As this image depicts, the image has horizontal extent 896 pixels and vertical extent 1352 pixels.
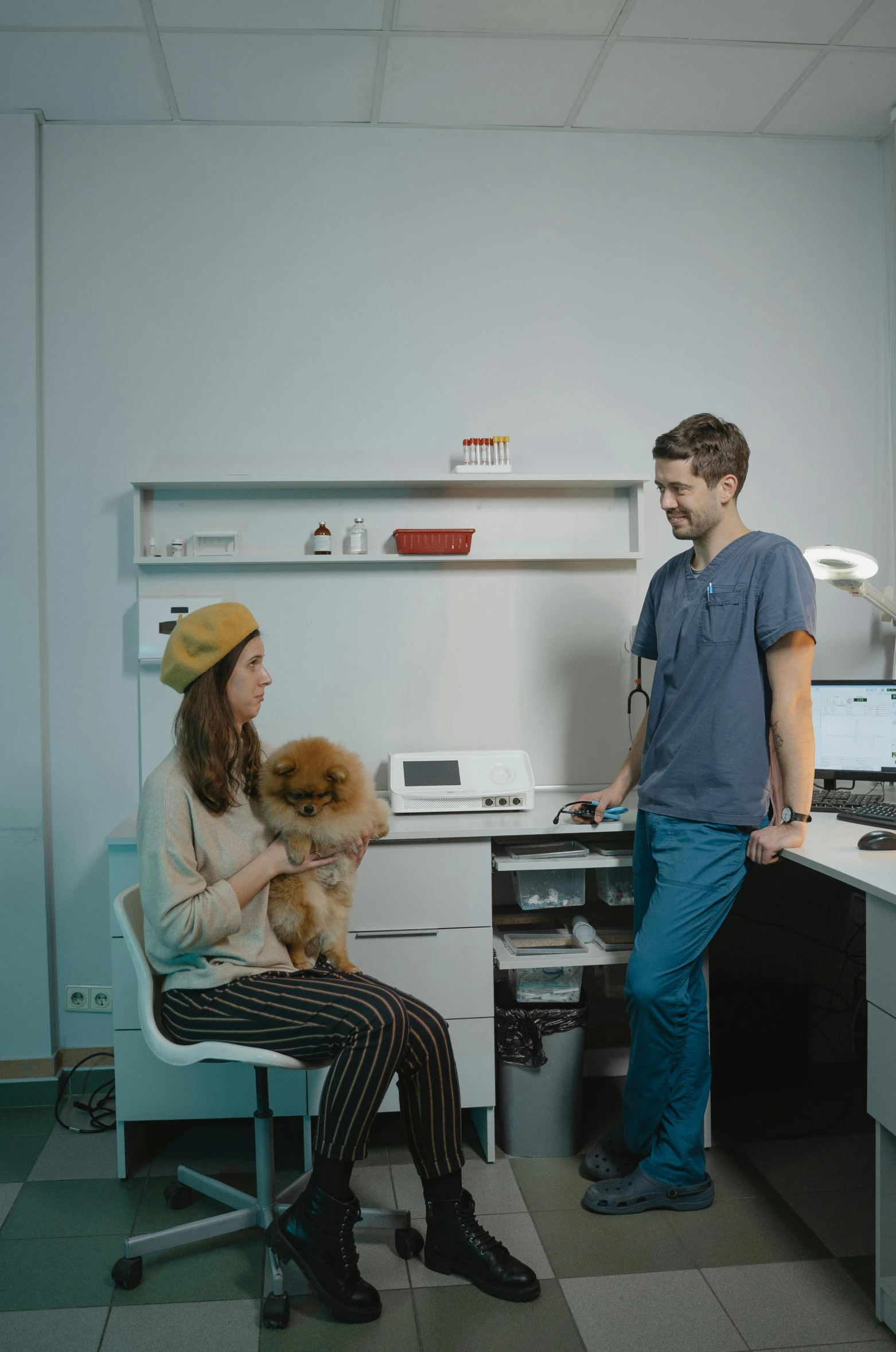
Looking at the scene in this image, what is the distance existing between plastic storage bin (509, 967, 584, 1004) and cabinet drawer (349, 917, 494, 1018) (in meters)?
0.11

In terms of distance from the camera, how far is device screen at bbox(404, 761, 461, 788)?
2538 mm

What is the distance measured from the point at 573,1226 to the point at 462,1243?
1.12 feet

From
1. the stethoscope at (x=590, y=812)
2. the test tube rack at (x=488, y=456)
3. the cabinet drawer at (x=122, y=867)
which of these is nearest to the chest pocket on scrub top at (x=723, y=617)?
the stethoscope at (x=590, y=812)

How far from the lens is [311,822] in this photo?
1.85m


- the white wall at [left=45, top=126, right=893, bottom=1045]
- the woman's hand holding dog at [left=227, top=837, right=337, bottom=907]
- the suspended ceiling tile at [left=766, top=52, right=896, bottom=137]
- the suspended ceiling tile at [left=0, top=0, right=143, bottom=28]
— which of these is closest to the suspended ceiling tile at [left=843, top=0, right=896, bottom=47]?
the suspended ceiling tile at [left=766, top=52, right=896, bottom=137]

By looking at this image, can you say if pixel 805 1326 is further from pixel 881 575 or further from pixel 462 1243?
pixel 881 575

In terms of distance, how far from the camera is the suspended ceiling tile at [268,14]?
224 cm

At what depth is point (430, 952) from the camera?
2326mm

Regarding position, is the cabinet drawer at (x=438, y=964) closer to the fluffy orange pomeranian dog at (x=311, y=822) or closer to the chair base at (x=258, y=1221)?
the fluffy orange pomeranian dog at (x=311, y=822)

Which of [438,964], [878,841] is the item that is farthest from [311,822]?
[878,841]

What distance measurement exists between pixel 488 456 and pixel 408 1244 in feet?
6.56

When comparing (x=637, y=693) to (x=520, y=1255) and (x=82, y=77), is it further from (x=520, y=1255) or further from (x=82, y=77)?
(x=82, y=77)

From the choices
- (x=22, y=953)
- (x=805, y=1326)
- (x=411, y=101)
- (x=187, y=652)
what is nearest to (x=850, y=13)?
(x=411, y=101)

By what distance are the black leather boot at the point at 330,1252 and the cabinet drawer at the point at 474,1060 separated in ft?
1.87
